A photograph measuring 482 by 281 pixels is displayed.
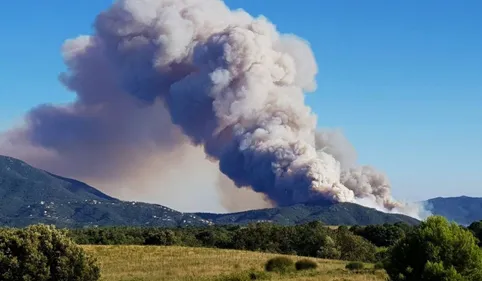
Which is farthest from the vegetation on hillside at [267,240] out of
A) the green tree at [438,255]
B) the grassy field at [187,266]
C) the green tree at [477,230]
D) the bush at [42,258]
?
the bush at [42,258]

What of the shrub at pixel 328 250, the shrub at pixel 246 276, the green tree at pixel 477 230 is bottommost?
the shrub at pixel 246 276

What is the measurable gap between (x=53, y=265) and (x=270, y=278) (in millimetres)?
14732

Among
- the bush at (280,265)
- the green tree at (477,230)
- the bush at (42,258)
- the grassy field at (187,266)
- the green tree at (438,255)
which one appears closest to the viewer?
the green tree at (438,255)

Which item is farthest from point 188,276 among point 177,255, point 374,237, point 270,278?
point 374,237

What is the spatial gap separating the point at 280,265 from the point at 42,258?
21.7 m

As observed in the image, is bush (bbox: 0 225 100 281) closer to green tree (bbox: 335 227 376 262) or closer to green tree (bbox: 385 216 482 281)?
green tree (bbox: 385 216 482 281)

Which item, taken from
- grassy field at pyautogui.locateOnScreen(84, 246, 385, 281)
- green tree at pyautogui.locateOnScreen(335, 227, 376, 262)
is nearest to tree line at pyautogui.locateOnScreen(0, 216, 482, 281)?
grassy field at pyautogui.locateOnScreen(84, 246, 385, 281)

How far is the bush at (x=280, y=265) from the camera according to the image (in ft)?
150

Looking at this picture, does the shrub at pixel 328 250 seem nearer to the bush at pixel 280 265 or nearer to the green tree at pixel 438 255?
the bush at pixel 280 265

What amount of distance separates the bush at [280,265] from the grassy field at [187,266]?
665 millimetres

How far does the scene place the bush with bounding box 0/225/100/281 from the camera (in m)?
29.2

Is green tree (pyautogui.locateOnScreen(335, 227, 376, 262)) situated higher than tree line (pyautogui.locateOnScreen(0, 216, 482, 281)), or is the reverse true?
green tree (pyautogui.locateOnScreen(335, 227, 376, 262))

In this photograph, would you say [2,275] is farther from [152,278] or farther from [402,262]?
[402,262]

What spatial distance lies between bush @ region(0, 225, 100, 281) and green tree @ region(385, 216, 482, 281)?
14.3 m
